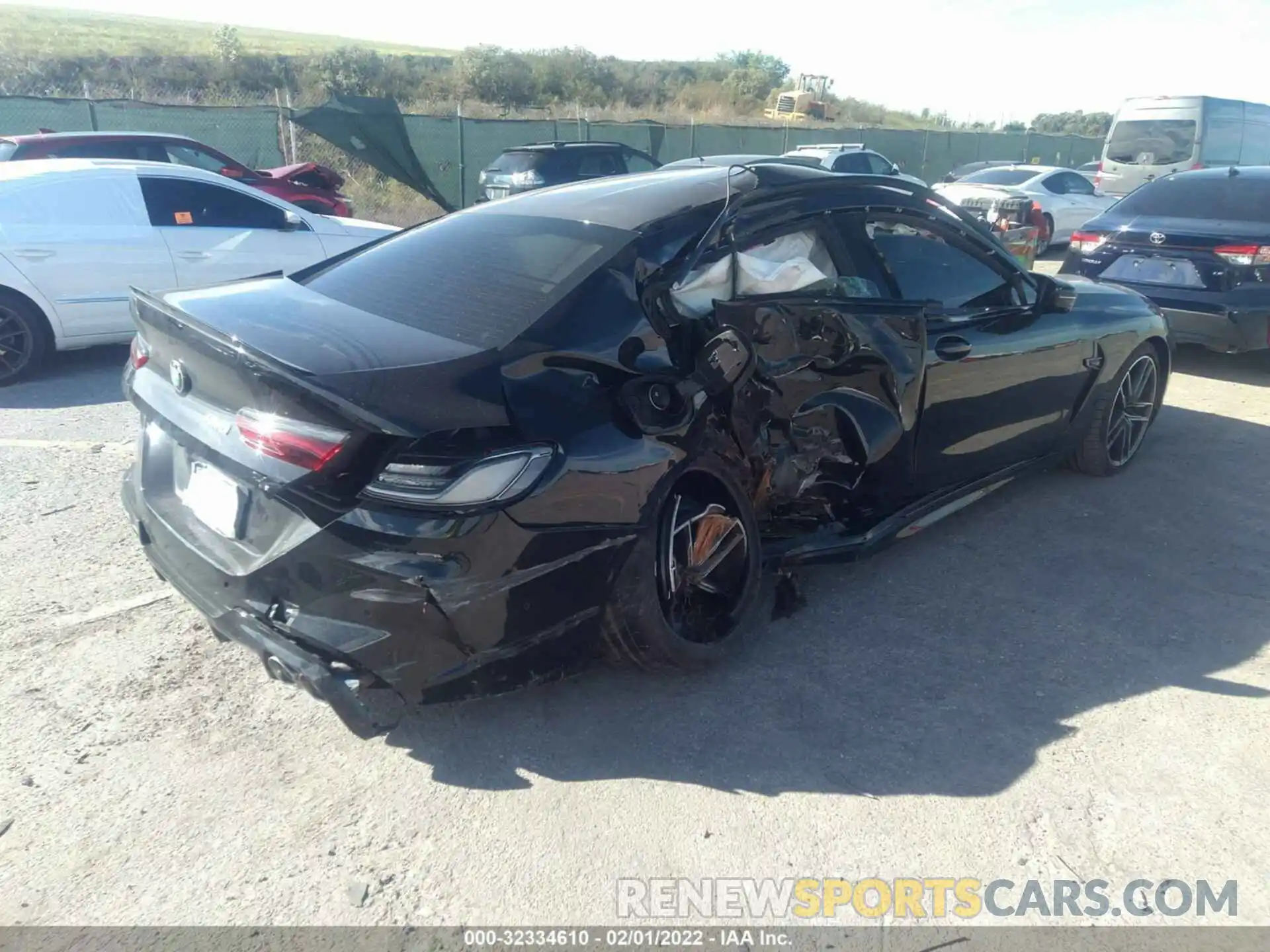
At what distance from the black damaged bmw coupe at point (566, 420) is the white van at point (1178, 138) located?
1317 cm

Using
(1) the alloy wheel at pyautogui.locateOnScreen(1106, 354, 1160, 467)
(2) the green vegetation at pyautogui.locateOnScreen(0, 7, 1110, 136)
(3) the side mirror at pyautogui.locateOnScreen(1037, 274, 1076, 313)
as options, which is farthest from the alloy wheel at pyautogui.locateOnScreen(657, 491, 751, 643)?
(2) the green vegetation at pyautogui.locateOnScreen(0, 7, 1110, 136)

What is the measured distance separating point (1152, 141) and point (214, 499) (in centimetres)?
1690

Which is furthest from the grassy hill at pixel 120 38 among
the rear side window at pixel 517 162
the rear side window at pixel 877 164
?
the rear side window at pixel 877 164

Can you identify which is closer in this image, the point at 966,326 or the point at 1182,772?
the point at 1182,772

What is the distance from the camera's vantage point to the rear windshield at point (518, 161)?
14547mm

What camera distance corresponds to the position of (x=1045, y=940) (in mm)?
2293

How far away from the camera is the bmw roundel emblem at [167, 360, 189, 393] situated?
9.31 feet

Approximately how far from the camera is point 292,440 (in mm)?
2463

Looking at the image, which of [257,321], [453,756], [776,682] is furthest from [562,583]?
[257,321]

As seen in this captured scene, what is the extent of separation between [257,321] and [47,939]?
1657 millimetres

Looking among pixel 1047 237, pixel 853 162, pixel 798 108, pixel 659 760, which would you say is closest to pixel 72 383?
pixel 659 760

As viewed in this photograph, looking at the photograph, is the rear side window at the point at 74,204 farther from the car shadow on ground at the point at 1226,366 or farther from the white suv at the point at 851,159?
the white suv at the point at 851,159

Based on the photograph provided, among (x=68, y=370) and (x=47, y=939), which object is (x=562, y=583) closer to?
(x=47, y=939)

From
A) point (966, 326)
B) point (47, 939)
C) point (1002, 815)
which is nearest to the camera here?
point (47, 939)
